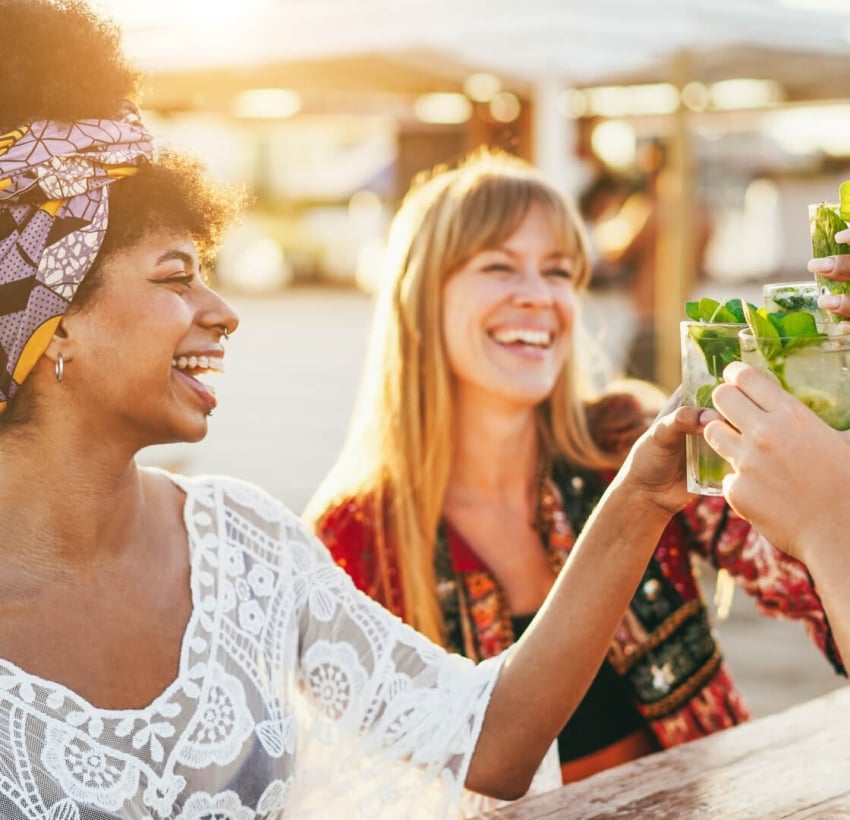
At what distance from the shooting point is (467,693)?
2.03 meters

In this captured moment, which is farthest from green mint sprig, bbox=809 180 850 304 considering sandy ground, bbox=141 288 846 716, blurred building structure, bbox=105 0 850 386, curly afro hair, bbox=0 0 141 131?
blurred building structure, bbox=105 0 850 386

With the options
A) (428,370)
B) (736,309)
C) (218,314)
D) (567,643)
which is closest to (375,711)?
(567,643)

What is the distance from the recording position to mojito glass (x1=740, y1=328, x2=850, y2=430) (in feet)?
4.83

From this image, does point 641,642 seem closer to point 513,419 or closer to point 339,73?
point 513,419

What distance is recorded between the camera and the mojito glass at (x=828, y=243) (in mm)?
1579

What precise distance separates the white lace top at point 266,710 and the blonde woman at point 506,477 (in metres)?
0.64

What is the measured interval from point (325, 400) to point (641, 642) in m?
8.59

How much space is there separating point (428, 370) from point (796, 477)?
1746 millimetres

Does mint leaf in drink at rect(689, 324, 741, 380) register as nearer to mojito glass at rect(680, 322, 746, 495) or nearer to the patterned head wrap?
mojito glass at rect(680, 322, 746, 495)

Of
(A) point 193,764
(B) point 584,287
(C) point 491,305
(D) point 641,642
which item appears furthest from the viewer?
(B) point 584,287

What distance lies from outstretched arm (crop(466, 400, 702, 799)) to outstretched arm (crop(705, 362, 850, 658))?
0.43 metres

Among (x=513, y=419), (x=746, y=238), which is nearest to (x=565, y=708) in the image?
(x=513, y=419)

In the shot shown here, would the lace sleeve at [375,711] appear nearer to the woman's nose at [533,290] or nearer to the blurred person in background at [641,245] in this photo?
the woman's nose at [533,290]

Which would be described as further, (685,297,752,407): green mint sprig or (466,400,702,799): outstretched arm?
(466,400,702,799): outstretched arm
